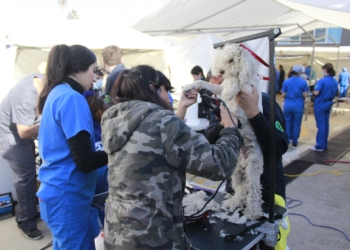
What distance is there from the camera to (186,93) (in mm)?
1534

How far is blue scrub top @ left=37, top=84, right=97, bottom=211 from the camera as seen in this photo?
159 centimetres

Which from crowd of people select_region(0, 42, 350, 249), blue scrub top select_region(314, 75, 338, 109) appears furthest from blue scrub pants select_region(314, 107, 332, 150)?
crowd of people select_region(0, 42, 350, 249)

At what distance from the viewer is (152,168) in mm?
1130

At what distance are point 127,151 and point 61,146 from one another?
2.11ft

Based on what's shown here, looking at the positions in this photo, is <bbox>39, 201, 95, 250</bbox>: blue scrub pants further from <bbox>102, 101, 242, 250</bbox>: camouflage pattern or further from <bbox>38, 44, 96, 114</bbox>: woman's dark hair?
<bbox>38, 44, 96, 114</bbox>: woman's dark hair

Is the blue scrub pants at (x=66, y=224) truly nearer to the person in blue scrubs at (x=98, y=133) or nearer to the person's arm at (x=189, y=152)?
the person in blue scrubs at (x=98, y=133)

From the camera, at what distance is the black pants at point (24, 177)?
3053mm

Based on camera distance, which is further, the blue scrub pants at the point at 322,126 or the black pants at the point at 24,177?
the blue scrub pants at the point at 322,126

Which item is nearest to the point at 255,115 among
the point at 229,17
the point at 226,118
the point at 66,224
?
the point at 226,118

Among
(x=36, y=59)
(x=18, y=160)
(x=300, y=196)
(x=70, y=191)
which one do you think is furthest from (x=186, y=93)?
(x=36, y=59)

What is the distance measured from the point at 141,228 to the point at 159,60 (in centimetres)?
731

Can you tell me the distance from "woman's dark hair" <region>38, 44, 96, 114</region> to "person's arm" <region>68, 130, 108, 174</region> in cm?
40

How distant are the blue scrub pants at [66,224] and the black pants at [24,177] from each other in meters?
1.66

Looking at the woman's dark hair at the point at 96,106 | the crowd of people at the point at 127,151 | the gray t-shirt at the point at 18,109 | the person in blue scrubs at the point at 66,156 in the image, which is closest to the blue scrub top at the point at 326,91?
the crowd of people at the point at 127,151
